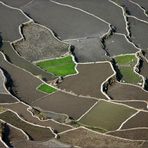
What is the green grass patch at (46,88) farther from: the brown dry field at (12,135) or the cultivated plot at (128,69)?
the brown dry field at (12,135)

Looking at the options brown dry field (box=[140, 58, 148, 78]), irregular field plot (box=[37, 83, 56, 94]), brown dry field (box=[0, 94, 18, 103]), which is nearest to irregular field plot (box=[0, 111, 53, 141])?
brown dry field (box=[0, 94, 18, 103])

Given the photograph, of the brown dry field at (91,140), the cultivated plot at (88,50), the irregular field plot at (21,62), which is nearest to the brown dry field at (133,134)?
the brown dry field at (91,140)

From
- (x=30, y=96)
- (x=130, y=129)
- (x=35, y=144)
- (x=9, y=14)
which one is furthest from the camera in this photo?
(x=9, y=14)

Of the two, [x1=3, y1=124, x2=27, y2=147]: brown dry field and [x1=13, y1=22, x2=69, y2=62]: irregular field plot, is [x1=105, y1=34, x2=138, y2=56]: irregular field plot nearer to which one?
[x1=13, y1=22, x2=69, y2=62]: irregular field plot

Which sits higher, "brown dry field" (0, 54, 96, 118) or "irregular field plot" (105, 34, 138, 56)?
"irregular field plot" (105, 34, 138, 56)

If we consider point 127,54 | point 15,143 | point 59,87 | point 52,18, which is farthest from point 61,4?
point 15,143

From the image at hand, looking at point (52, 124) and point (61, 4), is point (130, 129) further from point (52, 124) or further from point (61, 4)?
point (61, 4)
